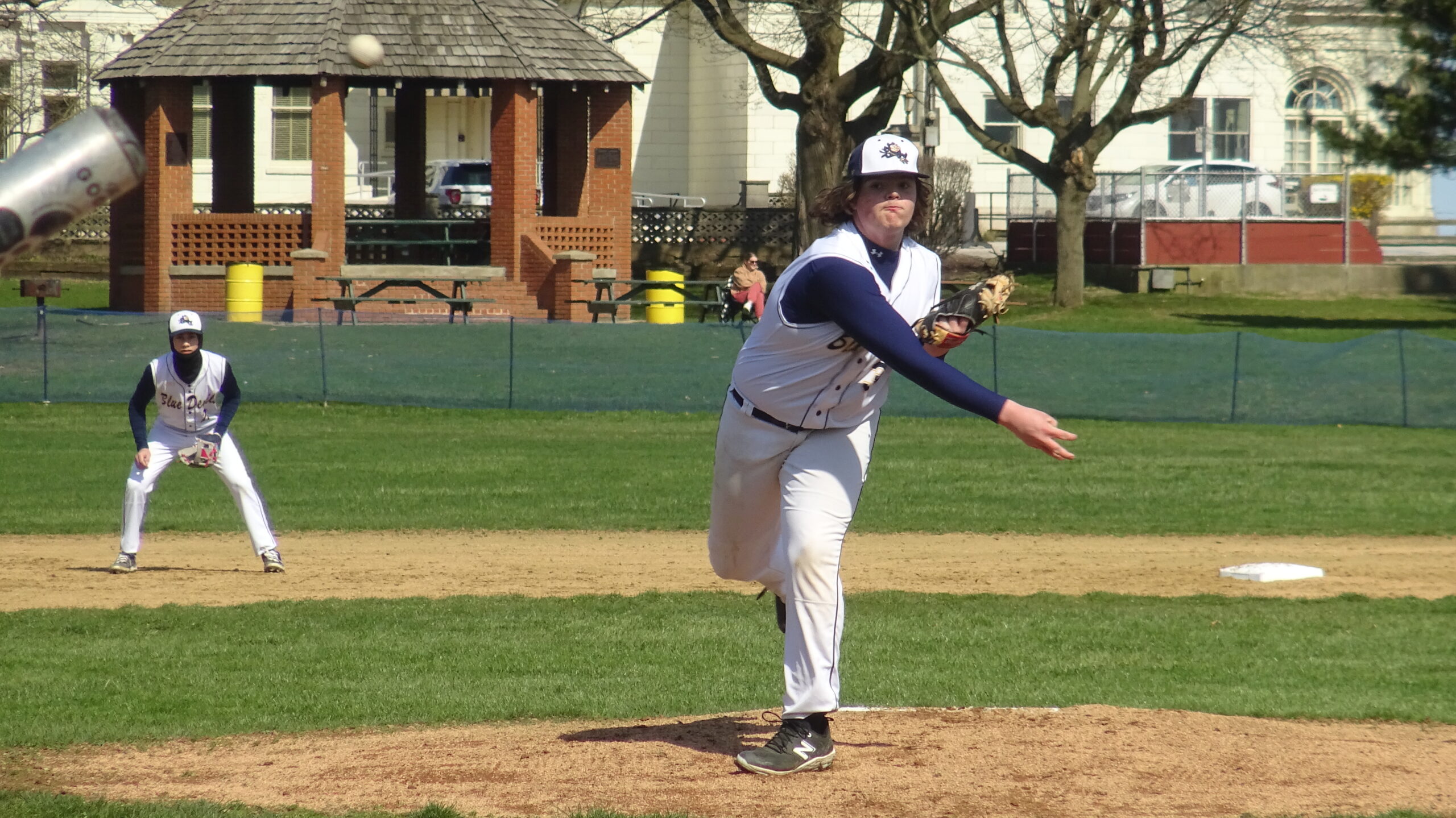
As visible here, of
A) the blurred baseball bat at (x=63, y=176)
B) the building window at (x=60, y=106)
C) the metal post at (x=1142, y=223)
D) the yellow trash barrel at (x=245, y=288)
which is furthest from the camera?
the building window at (x=60, y=106)

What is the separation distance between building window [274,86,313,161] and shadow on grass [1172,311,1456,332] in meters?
24.9

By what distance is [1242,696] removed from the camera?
7176 millimetres

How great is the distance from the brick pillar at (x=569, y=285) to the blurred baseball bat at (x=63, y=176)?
2276 cm

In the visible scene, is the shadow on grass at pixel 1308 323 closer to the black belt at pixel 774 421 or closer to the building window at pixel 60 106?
the black belt at pixel 774 421

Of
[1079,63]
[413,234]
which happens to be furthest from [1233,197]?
[413,234]

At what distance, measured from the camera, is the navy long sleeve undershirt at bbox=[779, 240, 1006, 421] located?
4676mm

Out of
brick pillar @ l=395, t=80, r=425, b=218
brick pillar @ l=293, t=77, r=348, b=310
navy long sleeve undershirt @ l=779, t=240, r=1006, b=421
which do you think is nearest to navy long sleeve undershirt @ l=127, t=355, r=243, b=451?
navy long sleeve undershirt @ l=779, t=240, r=1006, b=421

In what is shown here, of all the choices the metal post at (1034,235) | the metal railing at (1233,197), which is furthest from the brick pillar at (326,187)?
the metal post at (1034,235)

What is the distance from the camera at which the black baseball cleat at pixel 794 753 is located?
5215mm

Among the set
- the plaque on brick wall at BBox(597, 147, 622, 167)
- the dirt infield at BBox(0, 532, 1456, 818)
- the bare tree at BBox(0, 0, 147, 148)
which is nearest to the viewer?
the dirt infield at BBox(0, 532, 1456, 818)

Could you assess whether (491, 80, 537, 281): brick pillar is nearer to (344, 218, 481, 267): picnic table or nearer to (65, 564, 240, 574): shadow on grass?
(344, 218, 481, 267): picnic table

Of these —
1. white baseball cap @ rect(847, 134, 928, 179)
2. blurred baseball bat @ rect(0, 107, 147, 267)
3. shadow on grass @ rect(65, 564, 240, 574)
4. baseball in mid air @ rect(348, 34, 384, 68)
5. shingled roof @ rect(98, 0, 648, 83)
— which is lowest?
shadow on grass @ rect(65, 564, 240, 574)

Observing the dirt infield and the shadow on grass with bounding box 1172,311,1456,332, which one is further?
the shadow on grass with bounding box 1172,311,1456,332

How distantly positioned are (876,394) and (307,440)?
43.5 feet
